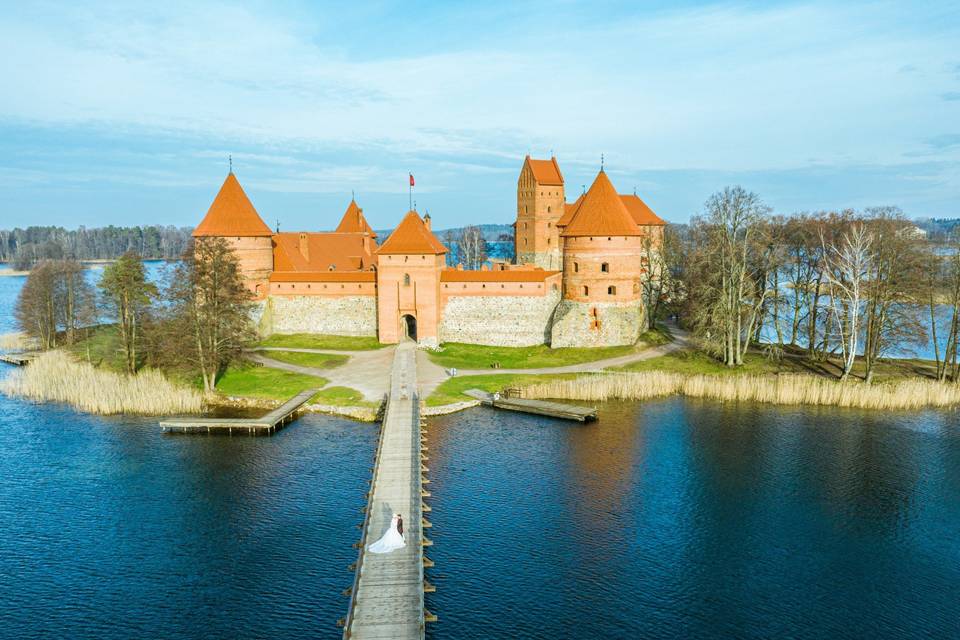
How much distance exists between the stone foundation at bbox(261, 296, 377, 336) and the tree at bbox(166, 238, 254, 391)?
9.75 metres

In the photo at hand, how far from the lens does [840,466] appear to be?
23.6 metres

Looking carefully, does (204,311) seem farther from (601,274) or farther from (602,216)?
(602,216)

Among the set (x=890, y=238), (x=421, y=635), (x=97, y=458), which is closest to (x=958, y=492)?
(x=890, y=238)

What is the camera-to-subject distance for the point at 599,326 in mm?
40281

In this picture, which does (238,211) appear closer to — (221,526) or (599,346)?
(599,346)

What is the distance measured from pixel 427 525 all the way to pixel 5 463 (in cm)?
1603

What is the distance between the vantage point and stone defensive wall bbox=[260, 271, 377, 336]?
4362 centimetres

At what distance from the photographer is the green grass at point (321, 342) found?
1633 inches

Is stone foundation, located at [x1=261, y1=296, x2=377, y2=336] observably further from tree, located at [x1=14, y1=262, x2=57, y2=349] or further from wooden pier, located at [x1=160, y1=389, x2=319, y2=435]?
wooden pier, located at [x1=160, y1=389, x2=319, y2=435]

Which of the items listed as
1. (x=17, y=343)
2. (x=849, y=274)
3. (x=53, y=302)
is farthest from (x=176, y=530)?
(x=17, y=343)

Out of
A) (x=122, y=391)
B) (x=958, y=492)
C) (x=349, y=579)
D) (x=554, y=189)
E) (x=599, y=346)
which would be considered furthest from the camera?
(x=554, y=189)

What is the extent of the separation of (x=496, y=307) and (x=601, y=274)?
6587 mm

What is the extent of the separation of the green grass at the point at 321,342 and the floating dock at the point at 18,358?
14575mm

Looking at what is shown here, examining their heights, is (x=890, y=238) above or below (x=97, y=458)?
above
